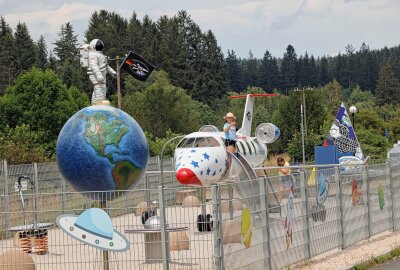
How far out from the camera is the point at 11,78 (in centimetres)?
12669

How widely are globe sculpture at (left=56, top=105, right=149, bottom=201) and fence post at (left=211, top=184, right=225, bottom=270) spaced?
3636mm

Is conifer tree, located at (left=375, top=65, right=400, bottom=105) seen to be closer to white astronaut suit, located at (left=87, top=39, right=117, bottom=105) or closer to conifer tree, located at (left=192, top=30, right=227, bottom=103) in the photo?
conifer tree, located at (left=192, top=30, right=227, bottom=103)

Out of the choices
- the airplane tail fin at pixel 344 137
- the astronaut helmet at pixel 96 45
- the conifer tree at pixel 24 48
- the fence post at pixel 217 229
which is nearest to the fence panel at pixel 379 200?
the astronaut helmet at pixel 96 45

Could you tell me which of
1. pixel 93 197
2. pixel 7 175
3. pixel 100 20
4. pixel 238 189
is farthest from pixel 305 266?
pixel 100 20

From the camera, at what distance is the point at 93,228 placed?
14.2m

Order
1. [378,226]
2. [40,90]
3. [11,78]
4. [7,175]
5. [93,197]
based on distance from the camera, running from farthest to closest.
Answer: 1. [11,78]
2. [40,90]
3. [7,175]
4. [378,226]
5. [93,197]

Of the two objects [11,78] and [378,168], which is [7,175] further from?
[11,78]

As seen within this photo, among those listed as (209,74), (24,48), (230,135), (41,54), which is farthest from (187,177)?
(41,54)

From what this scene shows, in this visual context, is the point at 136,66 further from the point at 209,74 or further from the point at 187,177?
the point at 209,74

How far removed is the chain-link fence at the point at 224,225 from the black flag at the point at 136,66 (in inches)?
219

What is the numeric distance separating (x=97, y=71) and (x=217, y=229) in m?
7.79

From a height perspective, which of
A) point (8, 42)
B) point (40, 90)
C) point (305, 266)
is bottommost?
point (305, 266)

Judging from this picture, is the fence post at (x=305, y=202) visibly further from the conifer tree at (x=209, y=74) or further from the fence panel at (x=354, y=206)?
the conifer tree at (x=209, y=74)

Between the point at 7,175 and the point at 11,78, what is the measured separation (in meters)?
103
